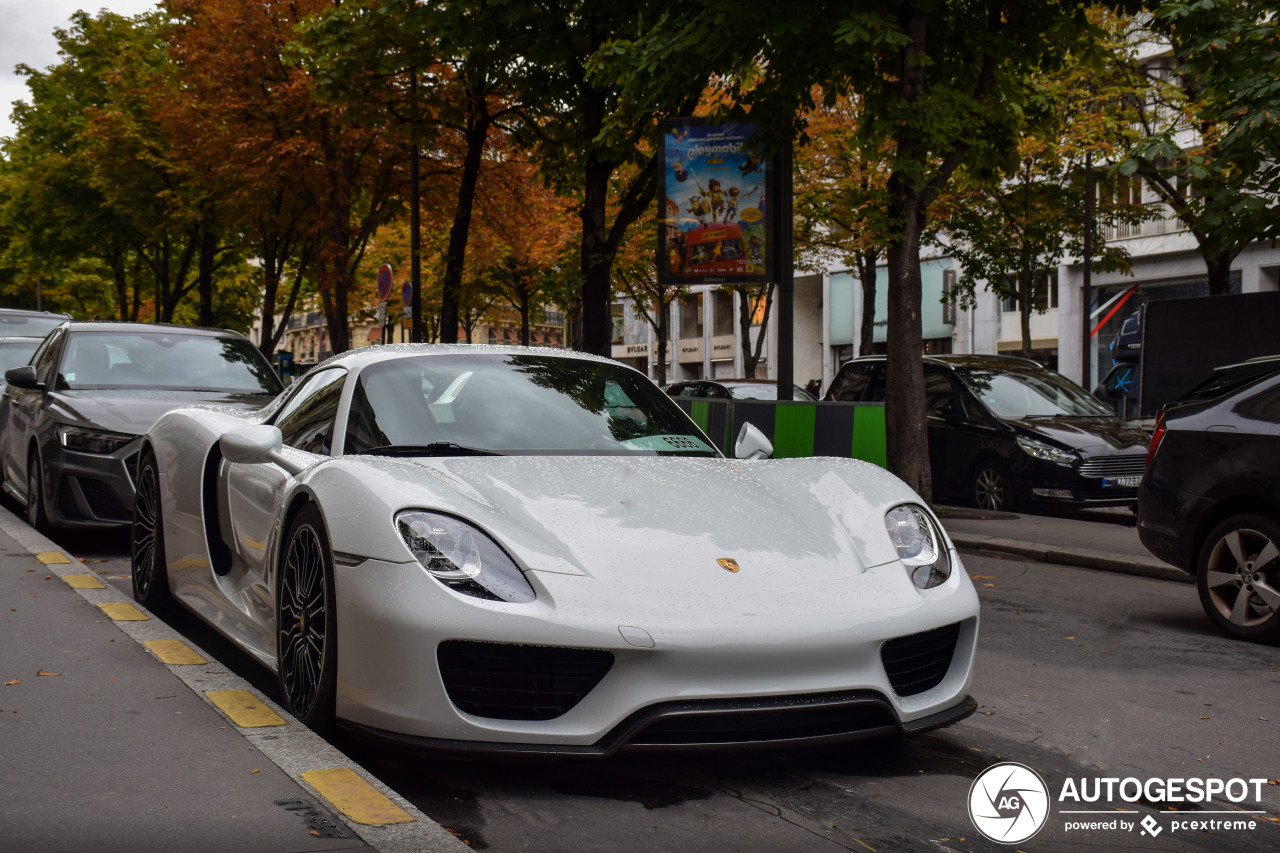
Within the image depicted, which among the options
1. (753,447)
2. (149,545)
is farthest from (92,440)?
(753,447)

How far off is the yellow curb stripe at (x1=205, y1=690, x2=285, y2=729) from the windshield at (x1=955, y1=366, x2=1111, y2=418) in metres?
10.4

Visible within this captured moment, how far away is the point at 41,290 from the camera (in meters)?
58.1

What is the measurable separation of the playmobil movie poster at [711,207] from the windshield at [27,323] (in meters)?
11.2

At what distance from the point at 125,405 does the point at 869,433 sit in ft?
22.0

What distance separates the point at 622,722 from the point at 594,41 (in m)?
13.1

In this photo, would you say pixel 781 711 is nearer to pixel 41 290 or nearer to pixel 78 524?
pixel 78 524

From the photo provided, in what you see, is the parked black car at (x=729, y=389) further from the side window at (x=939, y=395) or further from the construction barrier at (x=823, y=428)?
the construction barrier at (x=823, y=428)

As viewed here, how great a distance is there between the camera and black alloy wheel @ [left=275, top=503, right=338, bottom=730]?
3.93 meters

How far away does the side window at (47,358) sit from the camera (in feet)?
32.6

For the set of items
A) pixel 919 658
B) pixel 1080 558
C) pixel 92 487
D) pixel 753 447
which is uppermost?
pixel 753 447

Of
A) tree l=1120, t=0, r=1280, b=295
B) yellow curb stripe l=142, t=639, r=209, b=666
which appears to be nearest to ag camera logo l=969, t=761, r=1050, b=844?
yellow curb stripe l=142, t=639, r=209, b=666

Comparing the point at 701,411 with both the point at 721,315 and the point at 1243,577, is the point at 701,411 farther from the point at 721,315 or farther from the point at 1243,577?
the point at 721,315

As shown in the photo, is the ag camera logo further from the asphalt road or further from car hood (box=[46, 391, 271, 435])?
car hood (box=[46, 391, 271, 435])

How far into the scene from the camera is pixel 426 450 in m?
4.45
